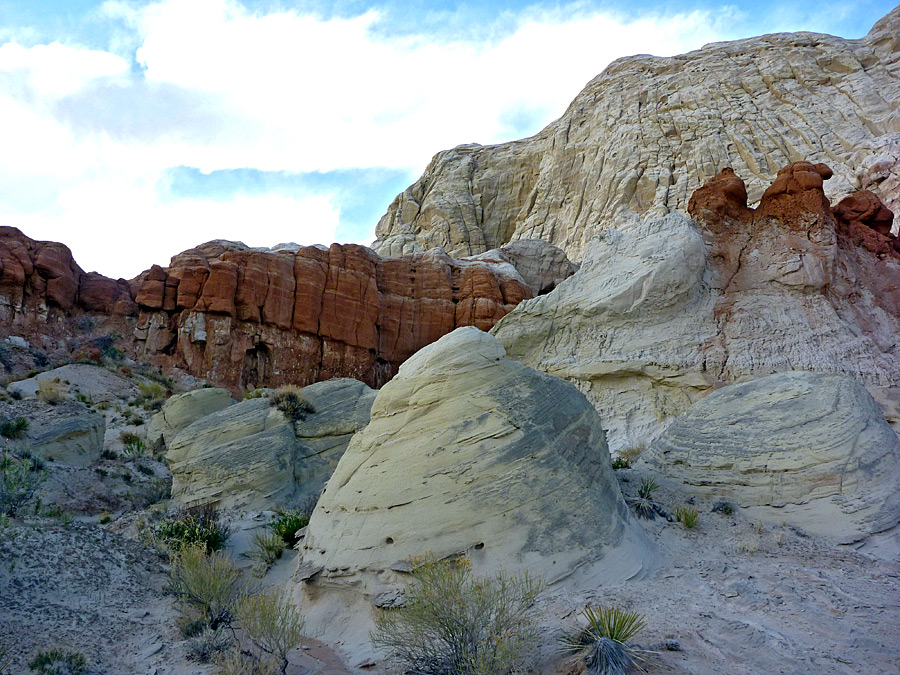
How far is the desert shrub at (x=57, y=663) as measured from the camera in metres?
5.48

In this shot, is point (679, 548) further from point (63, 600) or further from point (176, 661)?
point (63, 600)

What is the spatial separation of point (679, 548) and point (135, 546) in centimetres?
882

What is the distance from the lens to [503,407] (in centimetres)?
798

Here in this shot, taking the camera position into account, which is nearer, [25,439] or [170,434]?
[25,439]

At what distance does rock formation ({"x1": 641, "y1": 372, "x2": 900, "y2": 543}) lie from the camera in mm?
8836

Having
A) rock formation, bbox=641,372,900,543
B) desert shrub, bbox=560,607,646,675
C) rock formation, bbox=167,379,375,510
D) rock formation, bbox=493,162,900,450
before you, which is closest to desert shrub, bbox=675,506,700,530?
rock formation, bbox=641,372,900,543

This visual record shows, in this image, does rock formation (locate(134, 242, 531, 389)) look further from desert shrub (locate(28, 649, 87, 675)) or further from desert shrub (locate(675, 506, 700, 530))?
desert shrub (locate(28, 649, 87, 675))

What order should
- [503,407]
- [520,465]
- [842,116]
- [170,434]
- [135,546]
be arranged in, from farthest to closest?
Answer: [842,116]
[170,434]
[135,546]
[503,407]
[520,465]

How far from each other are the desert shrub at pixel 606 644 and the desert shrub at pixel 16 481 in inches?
365

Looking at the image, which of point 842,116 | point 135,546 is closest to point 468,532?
point 135,546

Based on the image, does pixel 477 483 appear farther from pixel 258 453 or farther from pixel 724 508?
pixel 258 453

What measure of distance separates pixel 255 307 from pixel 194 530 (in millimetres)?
29721

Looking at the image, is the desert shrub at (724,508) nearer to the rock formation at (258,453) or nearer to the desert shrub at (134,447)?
the rock formation at (258,453)

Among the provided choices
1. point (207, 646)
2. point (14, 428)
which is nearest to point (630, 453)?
point (207, 646)
